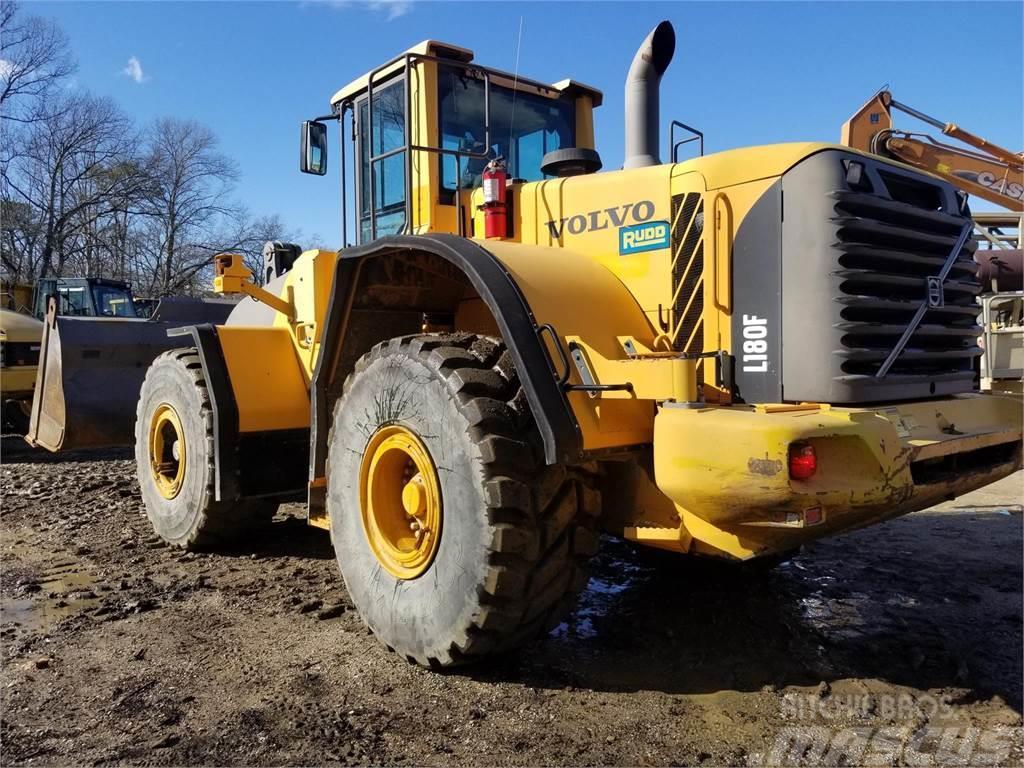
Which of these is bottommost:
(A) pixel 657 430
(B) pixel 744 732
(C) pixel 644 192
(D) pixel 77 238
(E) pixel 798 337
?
(B) pixel 744 732

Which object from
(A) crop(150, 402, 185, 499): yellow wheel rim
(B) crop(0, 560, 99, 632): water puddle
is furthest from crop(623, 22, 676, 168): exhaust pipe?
(B) crop(0, 560, 99, 632): water puddle

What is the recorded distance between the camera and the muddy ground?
266 cm

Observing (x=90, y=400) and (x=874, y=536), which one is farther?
(x=90, y=400)

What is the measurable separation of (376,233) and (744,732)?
3360 mm

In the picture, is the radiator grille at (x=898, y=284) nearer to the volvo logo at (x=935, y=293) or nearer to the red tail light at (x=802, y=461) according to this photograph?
the volvo logo at (x=935, y=293)

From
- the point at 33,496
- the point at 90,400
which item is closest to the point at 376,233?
the point at 90,400

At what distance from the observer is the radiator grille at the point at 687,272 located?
3230 mm

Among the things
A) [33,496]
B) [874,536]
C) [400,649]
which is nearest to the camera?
[400,649]

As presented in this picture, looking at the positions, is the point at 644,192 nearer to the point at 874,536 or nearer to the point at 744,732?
the point at 744,732

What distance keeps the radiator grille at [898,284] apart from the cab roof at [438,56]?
8.15 ft

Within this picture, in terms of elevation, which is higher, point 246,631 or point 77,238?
point 77,238

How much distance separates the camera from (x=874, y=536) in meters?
5.62

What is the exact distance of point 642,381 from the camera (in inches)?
113

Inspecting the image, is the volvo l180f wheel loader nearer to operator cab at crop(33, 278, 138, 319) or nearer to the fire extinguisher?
the fire extinguisher
